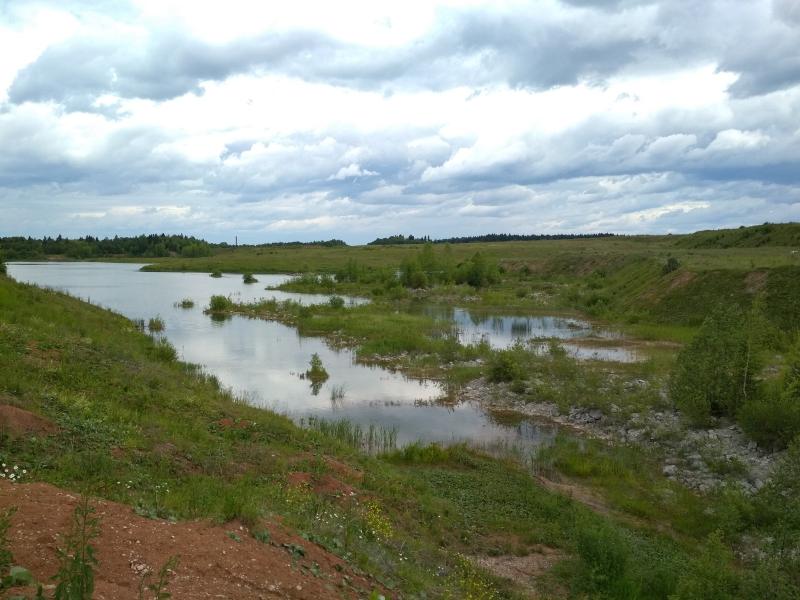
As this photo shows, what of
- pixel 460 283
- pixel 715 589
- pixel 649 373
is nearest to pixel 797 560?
pixel 715 589

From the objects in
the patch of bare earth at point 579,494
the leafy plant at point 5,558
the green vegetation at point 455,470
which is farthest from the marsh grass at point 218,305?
the leafy plant at point 5,558

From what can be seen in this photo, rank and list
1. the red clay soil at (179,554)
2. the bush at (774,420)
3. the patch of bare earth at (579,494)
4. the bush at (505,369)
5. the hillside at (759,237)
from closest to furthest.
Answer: the red clay soil at (179,554)
the patch of bare earth at (579,494)
the bush at (774,420)
the bush at (505,369)
the hillside at (759,237)

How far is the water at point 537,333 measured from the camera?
33719 millimetres

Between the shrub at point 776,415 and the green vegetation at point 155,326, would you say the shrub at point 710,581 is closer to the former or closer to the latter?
the shrub at point 776,415

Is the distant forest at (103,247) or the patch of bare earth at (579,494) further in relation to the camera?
the distant forest at (103,247)

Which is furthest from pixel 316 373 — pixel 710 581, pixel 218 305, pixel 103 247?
pixel 103 247

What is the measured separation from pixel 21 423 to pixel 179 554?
5209 mm

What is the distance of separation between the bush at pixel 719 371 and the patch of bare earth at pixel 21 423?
1716 centimetres

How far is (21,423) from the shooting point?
9570 millimetres

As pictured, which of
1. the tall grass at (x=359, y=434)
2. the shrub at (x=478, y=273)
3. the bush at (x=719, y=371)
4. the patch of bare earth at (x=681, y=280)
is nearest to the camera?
the tall grass at (x=359, y=434)

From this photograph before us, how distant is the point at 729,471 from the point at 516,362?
38.0 feet

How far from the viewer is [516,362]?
87.0 ft

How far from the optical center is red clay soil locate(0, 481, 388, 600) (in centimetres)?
558

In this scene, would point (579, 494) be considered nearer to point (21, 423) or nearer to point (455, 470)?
point (455, 470)
